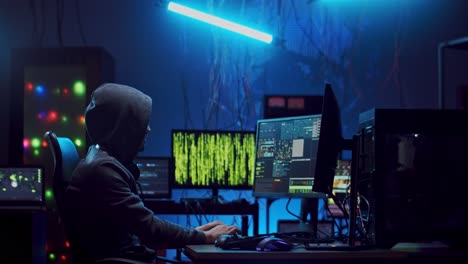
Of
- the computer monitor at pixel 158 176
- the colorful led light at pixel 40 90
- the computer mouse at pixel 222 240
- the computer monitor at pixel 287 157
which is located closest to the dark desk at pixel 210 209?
the computer monitor at pixel 158 176

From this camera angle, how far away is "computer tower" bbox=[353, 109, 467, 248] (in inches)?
77.7

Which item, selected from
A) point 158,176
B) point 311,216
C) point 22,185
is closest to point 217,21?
point 158,176

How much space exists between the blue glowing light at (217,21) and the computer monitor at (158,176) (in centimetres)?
89

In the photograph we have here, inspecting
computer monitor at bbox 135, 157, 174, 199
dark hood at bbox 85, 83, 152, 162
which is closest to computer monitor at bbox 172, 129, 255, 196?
computer monitor at bbox 135, 157, 174, 199

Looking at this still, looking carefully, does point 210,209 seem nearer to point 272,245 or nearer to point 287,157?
point 287,157

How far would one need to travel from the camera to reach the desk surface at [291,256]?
1.77 meters

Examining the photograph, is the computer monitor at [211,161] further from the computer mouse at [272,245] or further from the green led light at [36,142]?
the computer mouse at [272,245]

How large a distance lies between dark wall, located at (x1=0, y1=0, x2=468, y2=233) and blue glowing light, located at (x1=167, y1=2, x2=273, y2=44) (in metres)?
0.44

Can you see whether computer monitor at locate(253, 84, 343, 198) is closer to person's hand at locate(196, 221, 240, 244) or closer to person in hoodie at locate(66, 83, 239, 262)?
person's hand at locate(196, 221, 240, 244)

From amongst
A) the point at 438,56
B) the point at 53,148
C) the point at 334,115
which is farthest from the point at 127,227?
the point at 438,56

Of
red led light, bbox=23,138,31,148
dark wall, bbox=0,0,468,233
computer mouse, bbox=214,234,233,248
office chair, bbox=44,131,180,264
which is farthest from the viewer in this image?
dark wall, bbox=0,0,468,233

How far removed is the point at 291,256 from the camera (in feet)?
5.83

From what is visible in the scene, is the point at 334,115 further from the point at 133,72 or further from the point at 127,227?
the point at 133,72

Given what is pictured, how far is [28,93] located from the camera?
3.79 m
